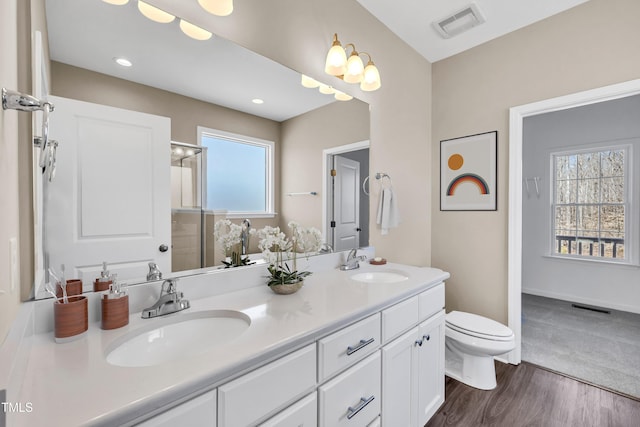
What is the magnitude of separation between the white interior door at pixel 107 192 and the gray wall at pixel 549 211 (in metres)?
4.47

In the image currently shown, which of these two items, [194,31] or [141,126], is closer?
[141,126]

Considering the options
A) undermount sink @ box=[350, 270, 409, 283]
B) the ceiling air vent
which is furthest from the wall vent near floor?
the ceiling air vent

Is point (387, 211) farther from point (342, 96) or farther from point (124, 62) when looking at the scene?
point (124, 62)

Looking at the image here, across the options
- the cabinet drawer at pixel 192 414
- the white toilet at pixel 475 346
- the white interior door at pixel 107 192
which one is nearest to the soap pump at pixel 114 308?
the white interior door at pixel 107 192

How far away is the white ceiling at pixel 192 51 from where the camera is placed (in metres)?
0.99

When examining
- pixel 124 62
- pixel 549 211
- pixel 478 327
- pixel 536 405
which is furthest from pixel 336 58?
pixel 549 211

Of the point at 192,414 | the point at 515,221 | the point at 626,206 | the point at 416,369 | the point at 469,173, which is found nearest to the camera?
the point at 192,414

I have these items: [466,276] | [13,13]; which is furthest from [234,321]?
[466,276]

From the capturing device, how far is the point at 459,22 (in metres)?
2.22

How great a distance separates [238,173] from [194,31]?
0.62 meters

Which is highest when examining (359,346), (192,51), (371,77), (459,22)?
(459,22)

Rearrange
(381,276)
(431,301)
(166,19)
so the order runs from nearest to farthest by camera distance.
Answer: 1. (166,19)
2. (431,301)
3. (381,276)

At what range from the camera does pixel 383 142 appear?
7.44 ft

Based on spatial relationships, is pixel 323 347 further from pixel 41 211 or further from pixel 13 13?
pixel 13 13
